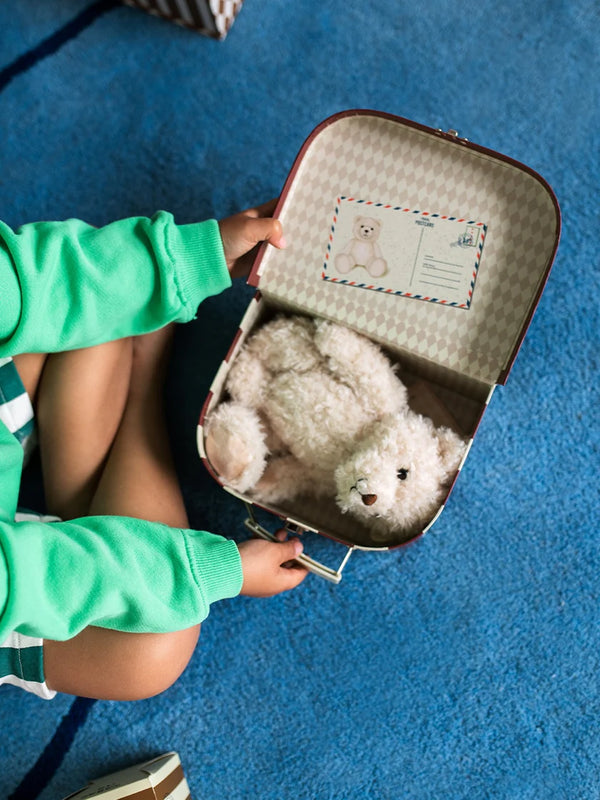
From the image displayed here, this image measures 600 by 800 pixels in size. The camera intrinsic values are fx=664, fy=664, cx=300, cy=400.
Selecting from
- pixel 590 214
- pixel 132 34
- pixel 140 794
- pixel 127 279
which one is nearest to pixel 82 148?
pixel 132 34

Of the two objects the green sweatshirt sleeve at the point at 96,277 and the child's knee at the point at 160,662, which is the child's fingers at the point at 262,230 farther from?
the child's knee at the point at 160,662

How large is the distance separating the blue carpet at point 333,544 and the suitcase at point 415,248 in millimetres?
137

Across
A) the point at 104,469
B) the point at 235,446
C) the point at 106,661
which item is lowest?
the point at 106,661

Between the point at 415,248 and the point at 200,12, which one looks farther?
the point at 200,12

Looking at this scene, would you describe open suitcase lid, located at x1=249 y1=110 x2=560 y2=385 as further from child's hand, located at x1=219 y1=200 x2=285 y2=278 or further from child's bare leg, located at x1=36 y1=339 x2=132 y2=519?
child's bare leg, located at x1=36 y1=339 x2=132 y2=519

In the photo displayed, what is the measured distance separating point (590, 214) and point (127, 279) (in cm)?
53

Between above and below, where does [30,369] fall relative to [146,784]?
above

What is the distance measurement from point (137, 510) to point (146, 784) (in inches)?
10.9

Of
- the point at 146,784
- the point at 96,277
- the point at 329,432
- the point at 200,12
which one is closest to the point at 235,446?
the point at 329,432

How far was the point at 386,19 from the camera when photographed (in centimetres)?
80

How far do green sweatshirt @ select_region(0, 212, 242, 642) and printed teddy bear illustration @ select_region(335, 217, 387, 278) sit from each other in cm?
12

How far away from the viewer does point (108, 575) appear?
56 cm

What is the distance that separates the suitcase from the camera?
23.9 inches

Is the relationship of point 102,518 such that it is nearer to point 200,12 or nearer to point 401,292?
point 401,292
